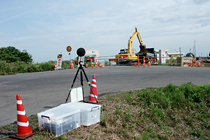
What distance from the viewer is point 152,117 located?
5.78 meters

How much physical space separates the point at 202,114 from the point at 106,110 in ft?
10.3

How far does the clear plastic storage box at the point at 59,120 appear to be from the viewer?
13.0 ft

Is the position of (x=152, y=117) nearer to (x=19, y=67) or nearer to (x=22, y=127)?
(x=22, y=127)

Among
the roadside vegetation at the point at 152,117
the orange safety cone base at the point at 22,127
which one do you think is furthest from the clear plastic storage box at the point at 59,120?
the orange safety cone base at the point at 22,127

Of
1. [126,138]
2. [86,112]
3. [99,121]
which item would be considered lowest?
[126,138]

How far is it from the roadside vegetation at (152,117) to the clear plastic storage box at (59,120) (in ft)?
0.35

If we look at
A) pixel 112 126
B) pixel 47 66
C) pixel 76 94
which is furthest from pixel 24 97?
pixel 47 66

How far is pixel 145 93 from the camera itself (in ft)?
21.9

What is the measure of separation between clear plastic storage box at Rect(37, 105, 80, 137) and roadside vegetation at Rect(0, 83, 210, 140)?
0.35ft

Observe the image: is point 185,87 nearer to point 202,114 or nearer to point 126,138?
point 202,114

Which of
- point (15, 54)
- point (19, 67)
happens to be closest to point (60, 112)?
point (19, 67)

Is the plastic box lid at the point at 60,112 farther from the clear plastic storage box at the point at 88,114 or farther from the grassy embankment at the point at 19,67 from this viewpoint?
the grassy embankment at the point at 19,67

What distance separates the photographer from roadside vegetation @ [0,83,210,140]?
177 inches

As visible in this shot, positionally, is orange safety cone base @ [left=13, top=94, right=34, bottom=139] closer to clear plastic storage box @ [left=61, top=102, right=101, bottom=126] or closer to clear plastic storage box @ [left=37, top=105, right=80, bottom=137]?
clear plastic storage box @ [left=37, top=105, right=80, bottom=137]
